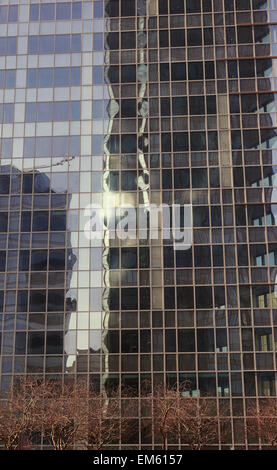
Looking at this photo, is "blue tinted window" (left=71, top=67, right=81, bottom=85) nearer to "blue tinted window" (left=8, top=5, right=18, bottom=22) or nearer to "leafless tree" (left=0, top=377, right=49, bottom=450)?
"blue tinted window" (left=8, top=5, right=18, bottom=22)

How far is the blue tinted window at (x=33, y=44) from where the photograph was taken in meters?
65.4

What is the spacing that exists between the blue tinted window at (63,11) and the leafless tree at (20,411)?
130 ft

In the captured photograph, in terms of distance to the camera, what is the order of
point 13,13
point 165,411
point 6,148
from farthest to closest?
point 13,13, point 6,148, point 165,411

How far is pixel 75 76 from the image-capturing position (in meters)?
64.2

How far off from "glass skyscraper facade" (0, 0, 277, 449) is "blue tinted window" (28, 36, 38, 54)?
15 centimetres

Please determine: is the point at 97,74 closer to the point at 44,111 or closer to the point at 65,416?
the point at 44,111

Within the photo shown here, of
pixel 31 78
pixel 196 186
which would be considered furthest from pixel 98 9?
pixel 196 186

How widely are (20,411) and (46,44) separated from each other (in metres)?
39.5

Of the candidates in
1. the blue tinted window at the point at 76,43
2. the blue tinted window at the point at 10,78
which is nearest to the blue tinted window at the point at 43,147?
the blue tinted window at the point at 10,78

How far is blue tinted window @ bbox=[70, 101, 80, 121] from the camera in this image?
63000 millimetres

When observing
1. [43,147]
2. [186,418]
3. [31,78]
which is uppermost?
[31,78]

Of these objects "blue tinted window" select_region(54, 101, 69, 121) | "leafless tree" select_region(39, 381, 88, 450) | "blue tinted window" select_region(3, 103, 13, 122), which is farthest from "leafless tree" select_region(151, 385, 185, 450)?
"blue tinted window" select_region(3, 103, 13, 122)

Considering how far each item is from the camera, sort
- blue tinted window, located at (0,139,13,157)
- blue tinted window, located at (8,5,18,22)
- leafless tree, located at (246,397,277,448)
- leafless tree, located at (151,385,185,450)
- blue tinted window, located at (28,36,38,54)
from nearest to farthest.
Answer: leafless tree, located at (151,385,185,450)
leafless tree, located at (246,397,277,448)
blue tinted window, located at (0,139,13,157)
blue tinted window, located at (28,36,38,54)
blue tinted window, located at (8,5,18,22)

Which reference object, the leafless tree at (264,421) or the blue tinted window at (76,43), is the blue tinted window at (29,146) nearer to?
the blue tinted window at (76,43)
